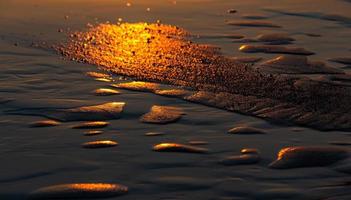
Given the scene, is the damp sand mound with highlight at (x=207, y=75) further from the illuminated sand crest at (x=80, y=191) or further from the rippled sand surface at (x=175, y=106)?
the illuminated sand crest at (x=80, y=191)

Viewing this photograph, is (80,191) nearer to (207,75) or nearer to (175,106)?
(175,106)

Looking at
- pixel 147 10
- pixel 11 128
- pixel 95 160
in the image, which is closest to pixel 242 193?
pixel 95 160

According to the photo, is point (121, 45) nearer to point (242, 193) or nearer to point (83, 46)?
point (83, 46)

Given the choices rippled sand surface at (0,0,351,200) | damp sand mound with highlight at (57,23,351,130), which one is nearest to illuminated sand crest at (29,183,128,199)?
rippled sand surface at (0,0,351,200)

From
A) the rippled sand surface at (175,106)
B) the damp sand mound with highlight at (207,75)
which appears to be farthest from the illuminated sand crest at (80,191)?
the damp sand mound with highlight at (207,75)

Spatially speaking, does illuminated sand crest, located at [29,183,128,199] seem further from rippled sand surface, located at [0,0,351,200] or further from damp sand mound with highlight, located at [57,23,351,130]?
damp sand mound with highlight, located at [57,23,351,130]
